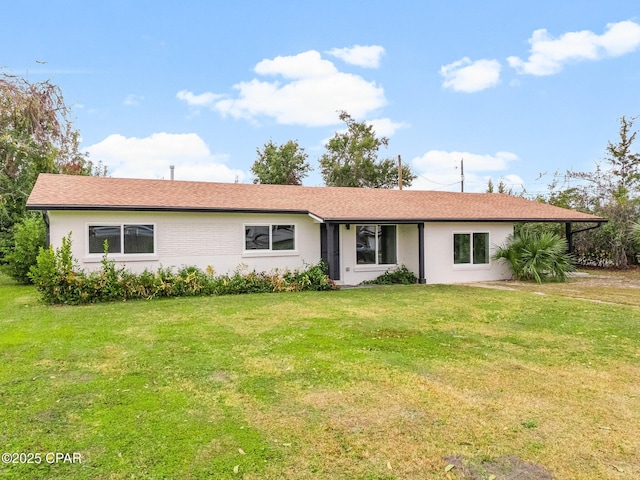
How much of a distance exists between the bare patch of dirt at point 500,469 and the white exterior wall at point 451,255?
1249cm

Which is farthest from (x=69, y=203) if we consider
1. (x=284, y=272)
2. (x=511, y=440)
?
(x=511, y=440)

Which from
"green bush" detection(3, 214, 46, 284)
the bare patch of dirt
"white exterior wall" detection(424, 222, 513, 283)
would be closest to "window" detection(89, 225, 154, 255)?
"green bush" detection(3, 214, 46, 284)

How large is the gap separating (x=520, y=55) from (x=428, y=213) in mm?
10068

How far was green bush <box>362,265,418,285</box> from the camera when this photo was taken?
50.3 feet

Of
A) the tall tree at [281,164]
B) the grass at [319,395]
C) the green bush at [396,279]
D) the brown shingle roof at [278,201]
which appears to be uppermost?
the tall tree at [281,164]

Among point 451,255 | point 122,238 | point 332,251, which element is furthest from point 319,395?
point 451,255

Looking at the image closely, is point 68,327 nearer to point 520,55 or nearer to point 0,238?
point 0,238

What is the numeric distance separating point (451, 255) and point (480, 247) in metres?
1.43

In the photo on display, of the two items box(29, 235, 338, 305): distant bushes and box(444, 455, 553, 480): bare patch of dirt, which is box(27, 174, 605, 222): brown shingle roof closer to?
box(29, 235, 338, 305): distant bushes

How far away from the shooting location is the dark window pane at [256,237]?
14516 mm

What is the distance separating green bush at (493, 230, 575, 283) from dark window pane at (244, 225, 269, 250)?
8799 mm

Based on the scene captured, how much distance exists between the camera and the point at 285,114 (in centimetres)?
3400

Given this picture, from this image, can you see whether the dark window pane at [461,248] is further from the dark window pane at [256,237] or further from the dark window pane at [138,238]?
the dark window pane at [138,238]

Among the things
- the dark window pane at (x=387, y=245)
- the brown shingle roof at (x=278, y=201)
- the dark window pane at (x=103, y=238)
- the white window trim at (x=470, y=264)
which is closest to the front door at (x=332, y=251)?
the brown shingle roof at (x=278, y=201)
